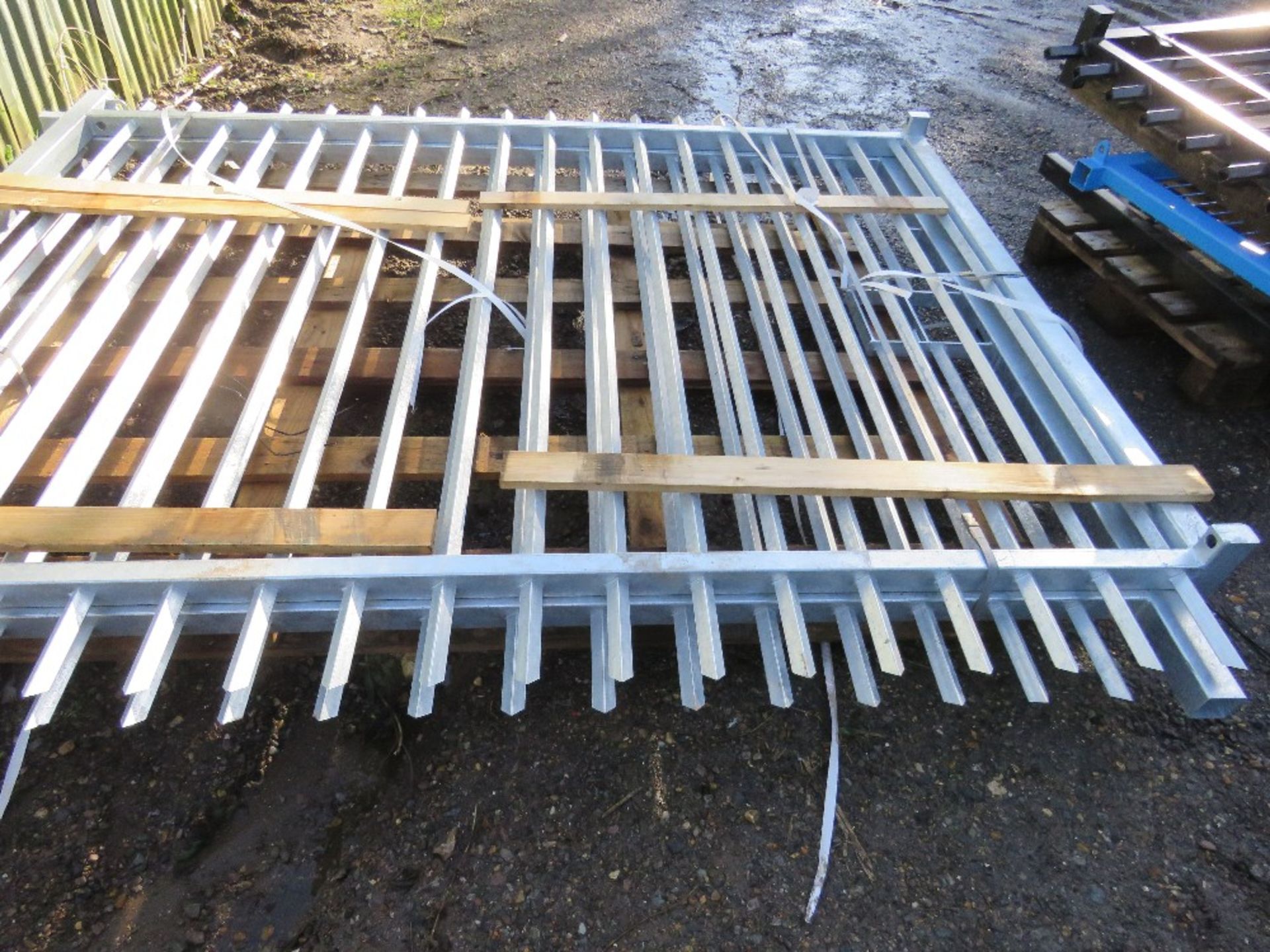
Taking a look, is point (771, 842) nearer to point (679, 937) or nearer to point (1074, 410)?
point (679, 937)

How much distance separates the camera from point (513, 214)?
4031mm

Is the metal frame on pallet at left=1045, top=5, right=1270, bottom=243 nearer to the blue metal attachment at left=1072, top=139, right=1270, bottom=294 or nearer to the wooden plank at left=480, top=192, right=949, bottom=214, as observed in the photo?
the blue metal attachment at left=1072, top=139, right=1270, bottom=294

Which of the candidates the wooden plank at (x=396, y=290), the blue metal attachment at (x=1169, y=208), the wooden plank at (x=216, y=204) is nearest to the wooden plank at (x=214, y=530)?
the wooden plank at (x=396, y=290)

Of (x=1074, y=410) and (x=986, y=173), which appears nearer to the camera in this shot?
(x=1074, y=410)

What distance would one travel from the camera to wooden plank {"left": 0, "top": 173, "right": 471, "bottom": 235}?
2896mm

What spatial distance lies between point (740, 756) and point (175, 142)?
3.29 meters

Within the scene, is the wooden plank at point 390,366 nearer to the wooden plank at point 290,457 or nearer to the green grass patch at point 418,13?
Result: the wooden plank at point 290,457

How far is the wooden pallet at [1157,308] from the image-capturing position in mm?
3098

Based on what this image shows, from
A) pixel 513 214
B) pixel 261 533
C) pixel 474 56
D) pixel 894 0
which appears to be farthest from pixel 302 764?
pixel 894 0

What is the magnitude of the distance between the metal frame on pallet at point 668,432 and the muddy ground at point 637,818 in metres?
0.26

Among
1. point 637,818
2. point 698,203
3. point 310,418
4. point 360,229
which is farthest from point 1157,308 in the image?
point 310,418

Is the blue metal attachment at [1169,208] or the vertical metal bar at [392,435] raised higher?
the blue metal attachment at [1169,208]

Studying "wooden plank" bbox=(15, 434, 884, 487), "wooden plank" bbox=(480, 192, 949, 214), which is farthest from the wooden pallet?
"wooden plank" bbox=(15, 434, 884, 487)

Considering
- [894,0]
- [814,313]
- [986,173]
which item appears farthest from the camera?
[894,0]
